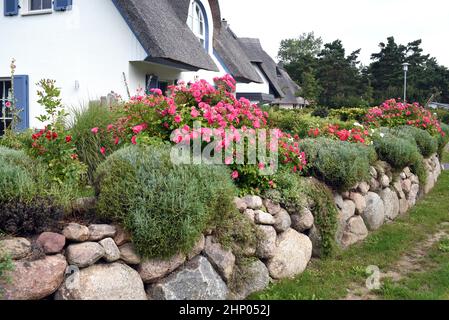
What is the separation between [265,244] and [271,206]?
42 cm

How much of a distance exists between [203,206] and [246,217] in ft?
1.93

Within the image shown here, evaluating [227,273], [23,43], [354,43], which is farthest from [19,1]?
[354,43]

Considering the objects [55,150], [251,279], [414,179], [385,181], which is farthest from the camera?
[414,179]

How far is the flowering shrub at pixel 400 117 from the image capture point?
30.7 ft

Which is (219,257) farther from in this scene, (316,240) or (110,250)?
(316,240)

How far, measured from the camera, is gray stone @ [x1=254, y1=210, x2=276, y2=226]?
370cm

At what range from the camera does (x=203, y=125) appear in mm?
3961

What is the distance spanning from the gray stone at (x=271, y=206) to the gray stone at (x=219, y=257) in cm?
74

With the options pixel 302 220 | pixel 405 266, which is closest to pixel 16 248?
pixel 302 220

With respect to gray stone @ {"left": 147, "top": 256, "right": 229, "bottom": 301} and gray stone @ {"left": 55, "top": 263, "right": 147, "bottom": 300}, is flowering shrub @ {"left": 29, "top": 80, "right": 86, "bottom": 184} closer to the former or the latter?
gray stone @ {"left": 55, "top": 263, "right": 147, "bottom": 300}

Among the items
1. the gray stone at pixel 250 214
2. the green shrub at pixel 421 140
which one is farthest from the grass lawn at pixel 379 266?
the green shrub at pixel 421 140

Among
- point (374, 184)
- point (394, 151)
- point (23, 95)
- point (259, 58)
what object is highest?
point (259, 58)

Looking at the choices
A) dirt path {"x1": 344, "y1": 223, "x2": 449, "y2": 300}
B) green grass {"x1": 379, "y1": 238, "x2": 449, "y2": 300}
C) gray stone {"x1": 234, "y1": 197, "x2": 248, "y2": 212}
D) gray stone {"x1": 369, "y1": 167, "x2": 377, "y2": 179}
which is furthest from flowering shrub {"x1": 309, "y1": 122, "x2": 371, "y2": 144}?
gray stone {"x1": 234, "y1": 197, "x2": 248, "y2": 212}
